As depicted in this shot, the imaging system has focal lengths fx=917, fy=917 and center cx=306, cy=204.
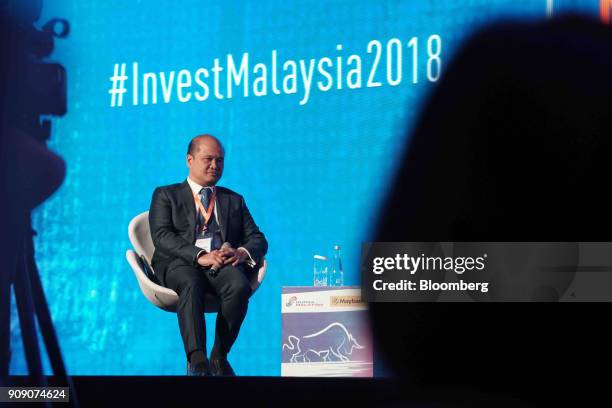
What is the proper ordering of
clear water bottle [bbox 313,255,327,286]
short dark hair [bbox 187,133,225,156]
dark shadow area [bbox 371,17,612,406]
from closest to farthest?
dark shadow area [bbox 371,17,612,406], clear water bottle [bbox 313,255,327,286], short dark hair [bbox 187,133,225,156]

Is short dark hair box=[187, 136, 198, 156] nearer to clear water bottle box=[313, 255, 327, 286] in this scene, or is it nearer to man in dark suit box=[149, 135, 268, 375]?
man in dark suit box=[149, 135, 268, 375]

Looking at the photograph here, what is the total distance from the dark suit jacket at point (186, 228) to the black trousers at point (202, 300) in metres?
0.08

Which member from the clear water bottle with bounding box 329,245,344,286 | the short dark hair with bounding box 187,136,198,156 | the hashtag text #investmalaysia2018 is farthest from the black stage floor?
the hashtag text #investmalaysia2018

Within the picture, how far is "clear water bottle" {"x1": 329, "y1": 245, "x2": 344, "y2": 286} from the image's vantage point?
4336mm

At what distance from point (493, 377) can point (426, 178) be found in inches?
37.0

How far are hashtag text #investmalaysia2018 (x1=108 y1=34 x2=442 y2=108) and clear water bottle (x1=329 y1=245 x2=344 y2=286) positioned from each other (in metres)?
0.76

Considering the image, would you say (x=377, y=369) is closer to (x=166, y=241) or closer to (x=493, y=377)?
(x=493, y=377)

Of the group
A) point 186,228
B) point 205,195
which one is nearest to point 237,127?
point 205,195

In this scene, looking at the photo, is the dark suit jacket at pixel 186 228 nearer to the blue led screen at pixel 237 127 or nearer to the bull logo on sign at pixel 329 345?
the blue led screen at pixel 237 127

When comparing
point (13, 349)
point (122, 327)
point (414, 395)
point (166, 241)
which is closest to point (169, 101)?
point (166, 241)

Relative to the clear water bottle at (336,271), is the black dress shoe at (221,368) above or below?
below

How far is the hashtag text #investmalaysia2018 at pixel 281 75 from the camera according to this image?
14.1 ft

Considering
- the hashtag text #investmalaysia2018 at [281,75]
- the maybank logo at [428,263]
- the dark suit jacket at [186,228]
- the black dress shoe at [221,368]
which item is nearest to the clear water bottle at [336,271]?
the maybank logo at [428,263]

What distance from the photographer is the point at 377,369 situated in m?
4.21
